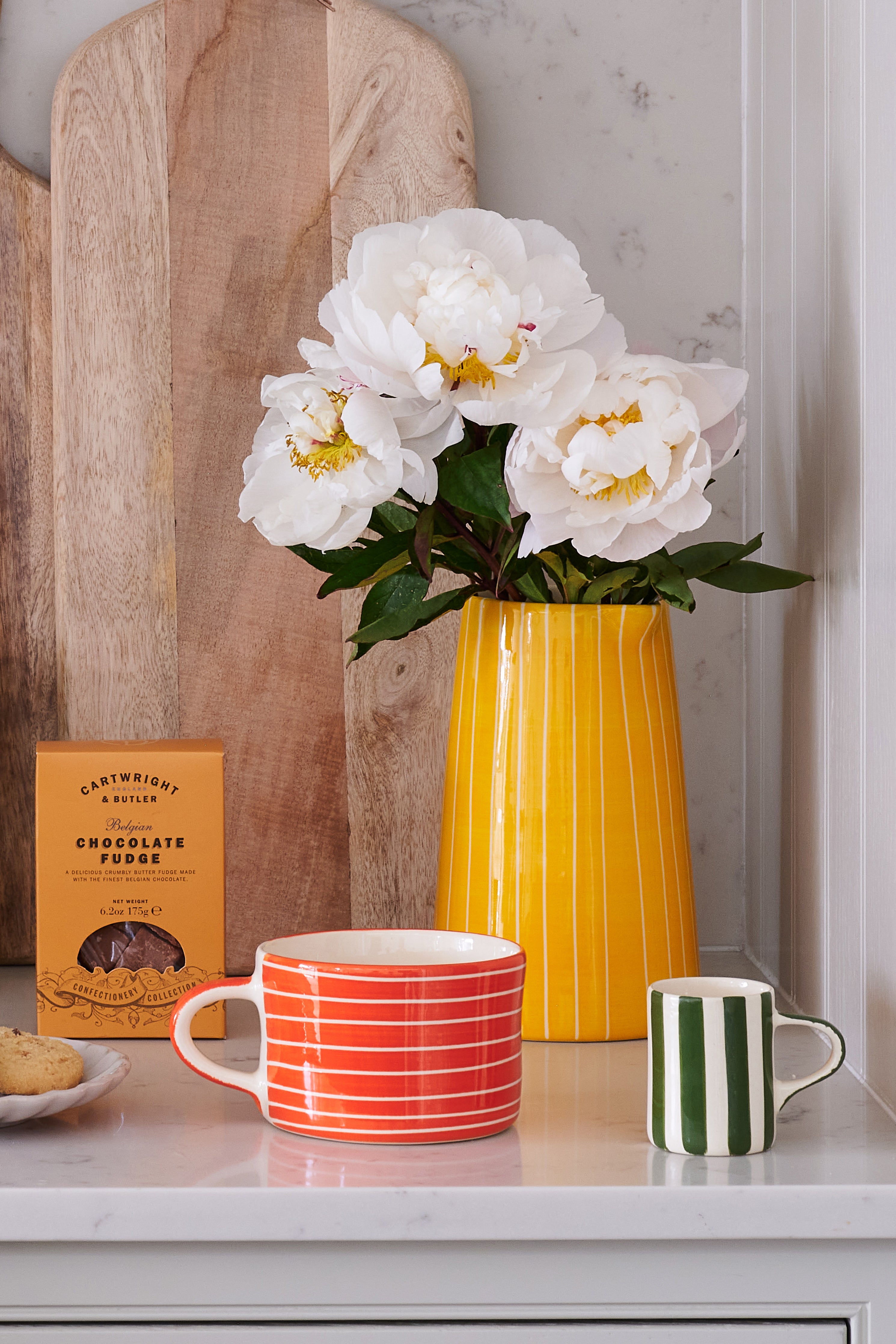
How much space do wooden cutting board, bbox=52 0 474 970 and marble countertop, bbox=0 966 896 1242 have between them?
15.3 inches

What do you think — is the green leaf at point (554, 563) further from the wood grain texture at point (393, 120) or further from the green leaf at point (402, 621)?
the wood grain texture at point (393, 120)

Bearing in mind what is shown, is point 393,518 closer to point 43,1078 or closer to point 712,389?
point 712,389

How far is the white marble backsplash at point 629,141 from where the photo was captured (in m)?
1.07

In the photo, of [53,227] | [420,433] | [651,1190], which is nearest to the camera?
[651,1190]

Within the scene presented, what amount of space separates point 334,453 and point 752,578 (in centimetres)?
29

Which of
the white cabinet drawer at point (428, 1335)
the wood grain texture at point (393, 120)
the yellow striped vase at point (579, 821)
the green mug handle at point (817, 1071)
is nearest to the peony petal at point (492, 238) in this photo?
the yellow striped vase at point (579, 821)

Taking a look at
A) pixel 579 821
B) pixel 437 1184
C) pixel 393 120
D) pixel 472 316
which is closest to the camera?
pixel 437 1184

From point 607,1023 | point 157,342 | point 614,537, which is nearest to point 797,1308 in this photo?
point 607,1023

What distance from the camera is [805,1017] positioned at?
621mm

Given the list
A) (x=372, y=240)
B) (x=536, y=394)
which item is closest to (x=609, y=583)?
(x=536, y=394)

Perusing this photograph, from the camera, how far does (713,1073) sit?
590 millimetres

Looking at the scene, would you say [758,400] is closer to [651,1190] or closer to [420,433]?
[420,433]

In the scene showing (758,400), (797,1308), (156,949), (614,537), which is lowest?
(797,1308)

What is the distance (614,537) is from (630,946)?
0.25m
